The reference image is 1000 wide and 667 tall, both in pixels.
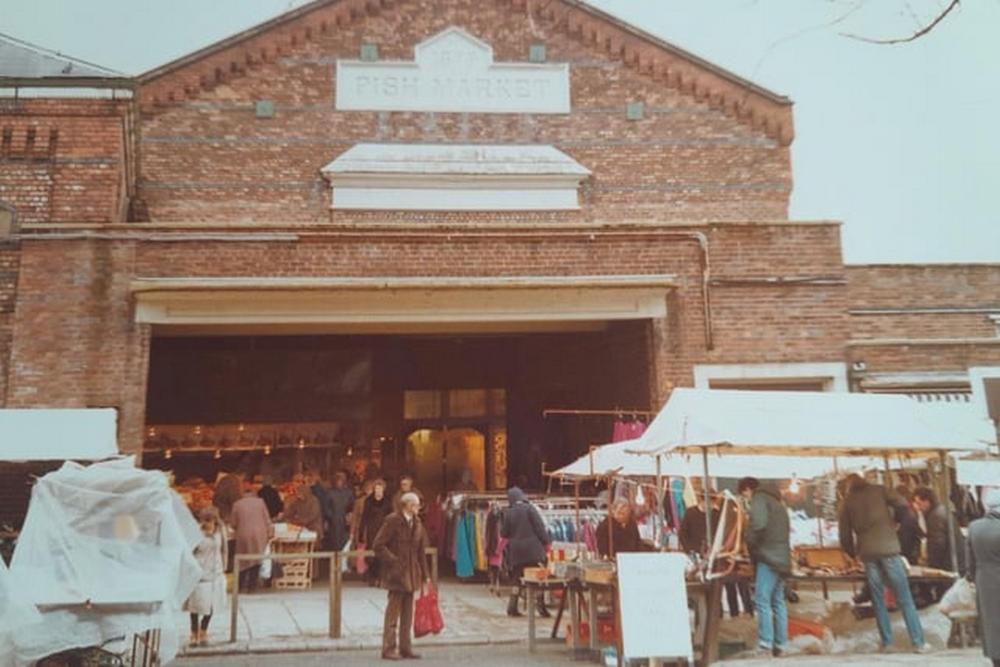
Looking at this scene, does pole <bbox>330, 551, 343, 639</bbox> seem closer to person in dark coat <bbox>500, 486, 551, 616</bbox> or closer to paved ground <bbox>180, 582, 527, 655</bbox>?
paved ground <bbox>180, 582, 527, 655</bbox>

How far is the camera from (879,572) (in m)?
8.93

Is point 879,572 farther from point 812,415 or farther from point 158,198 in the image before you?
point 158,198

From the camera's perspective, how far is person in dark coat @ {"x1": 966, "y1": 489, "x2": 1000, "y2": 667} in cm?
669

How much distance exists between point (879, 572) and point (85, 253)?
10788 mm

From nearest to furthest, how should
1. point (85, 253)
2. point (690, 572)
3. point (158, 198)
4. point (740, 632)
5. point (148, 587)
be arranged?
point (148, 587)
point (690, 572)
point (740, 632)
point (85, 253)
point (158, 198)

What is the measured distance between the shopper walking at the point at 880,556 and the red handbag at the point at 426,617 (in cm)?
434

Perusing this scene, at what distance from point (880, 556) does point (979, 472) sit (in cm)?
245

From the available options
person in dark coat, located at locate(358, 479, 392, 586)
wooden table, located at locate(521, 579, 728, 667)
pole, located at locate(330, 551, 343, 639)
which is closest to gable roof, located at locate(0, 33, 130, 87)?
person in dark coat, located at locate(358, 479, 392, 586)

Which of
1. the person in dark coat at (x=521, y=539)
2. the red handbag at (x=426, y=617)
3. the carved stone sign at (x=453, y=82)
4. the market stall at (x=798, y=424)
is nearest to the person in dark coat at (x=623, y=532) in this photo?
the person in dark coat at (x=521, y=539)

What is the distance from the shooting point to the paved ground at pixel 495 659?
302 inches

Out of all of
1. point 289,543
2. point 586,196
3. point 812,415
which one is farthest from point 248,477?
point 812,415

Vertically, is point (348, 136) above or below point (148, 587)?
above

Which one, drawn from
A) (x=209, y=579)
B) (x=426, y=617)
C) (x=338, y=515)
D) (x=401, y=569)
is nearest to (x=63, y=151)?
(x=338, y=515)

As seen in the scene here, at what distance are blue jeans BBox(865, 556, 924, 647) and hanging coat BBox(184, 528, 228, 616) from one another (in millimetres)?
6733
